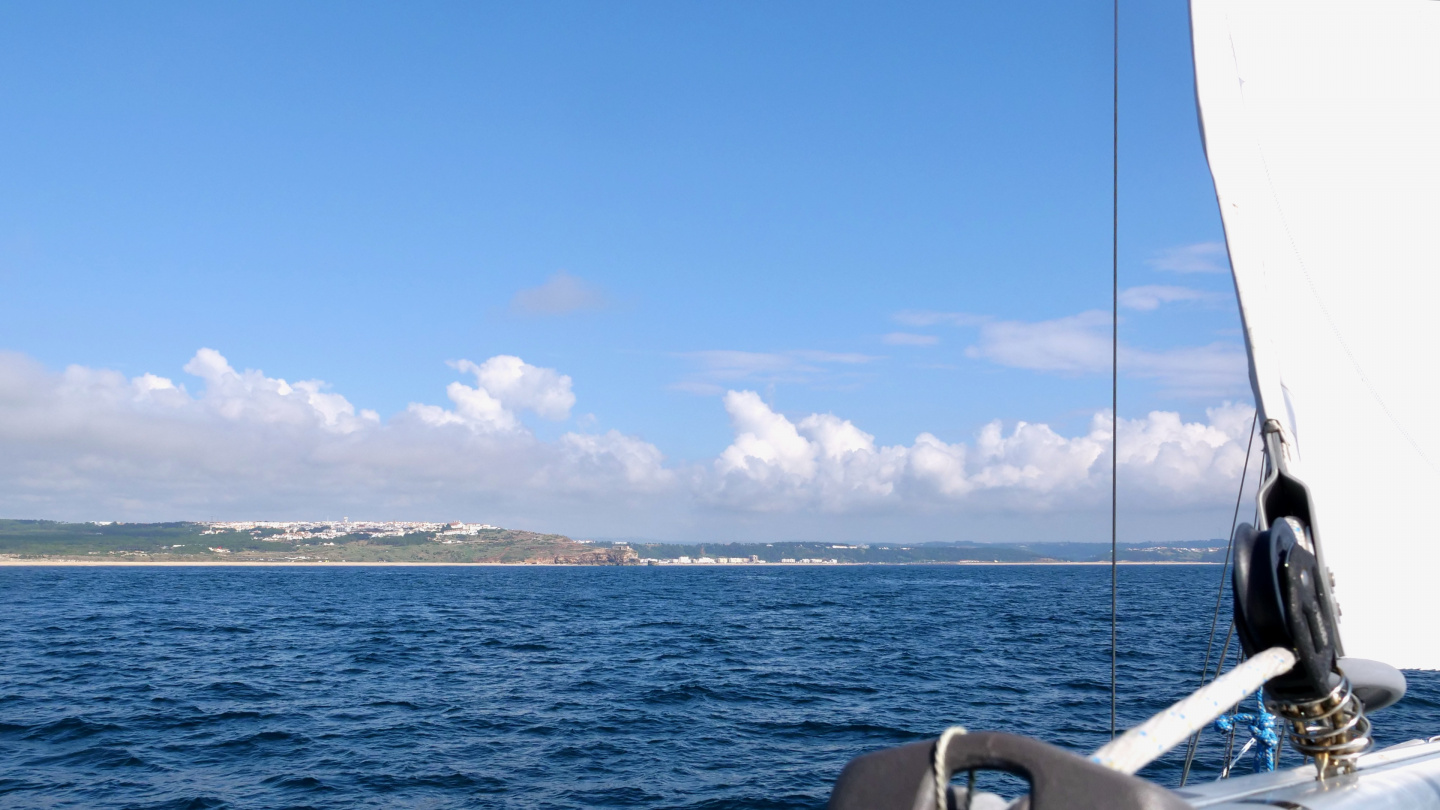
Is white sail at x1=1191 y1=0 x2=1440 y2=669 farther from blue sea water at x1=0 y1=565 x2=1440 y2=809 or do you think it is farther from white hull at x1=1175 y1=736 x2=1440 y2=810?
blue sea water at x1=0 y1=565 x2=1440 y2=809

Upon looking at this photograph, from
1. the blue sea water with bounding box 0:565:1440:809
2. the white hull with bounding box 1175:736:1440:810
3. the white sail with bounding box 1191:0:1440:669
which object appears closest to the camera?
the white hull with bounding box 1175:736:1440:810

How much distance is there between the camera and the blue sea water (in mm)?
15203

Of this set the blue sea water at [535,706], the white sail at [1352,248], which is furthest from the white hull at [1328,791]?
the blue sea water at [535,706]

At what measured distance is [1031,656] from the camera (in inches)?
1260

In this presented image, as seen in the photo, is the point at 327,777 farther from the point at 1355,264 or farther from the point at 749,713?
the point at 1355,264

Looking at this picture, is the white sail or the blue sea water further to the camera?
the blue sea water

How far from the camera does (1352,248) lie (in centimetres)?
371

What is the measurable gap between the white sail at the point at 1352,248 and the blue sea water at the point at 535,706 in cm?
1171

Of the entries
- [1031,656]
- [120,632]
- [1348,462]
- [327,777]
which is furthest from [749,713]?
[120,632]

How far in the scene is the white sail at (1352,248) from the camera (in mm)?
3590

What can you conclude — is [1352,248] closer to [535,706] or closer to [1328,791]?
[1328,791]

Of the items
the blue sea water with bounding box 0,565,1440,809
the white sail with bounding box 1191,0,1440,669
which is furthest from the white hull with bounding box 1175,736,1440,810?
the blue sea water with bounding box 0,565,1440,809

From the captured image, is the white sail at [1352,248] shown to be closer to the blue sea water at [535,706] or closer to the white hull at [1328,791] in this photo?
the white hull at [1328,791]

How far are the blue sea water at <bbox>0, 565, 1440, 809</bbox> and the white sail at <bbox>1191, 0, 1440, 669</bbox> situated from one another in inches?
461
